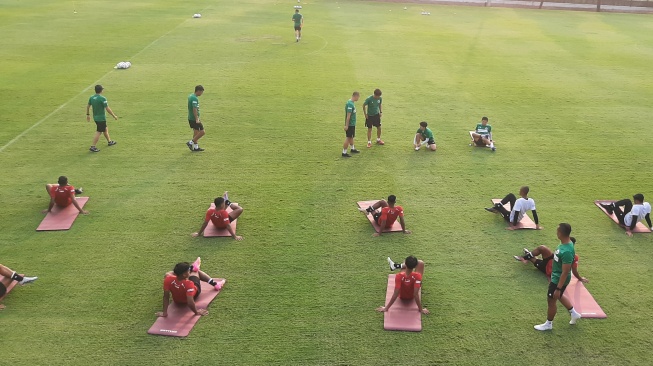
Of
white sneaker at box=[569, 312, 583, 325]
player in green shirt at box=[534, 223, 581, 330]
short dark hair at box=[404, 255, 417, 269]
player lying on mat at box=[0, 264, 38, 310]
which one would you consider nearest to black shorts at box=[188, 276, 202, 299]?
player lying on mat at box=[0, 264, 38, 310]

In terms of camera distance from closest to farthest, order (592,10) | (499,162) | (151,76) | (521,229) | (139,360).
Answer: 1. (139,360)
2. (521,229)
3. (499,162)
4. (151,76)
5. (592,10)

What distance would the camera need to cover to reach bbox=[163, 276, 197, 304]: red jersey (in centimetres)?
971

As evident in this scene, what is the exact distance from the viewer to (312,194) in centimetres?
1464

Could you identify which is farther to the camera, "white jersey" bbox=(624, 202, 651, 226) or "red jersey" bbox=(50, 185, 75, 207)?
"red jersey" bbox=(50, 185, 75, 207)

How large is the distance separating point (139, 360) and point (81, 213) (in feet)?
19.6

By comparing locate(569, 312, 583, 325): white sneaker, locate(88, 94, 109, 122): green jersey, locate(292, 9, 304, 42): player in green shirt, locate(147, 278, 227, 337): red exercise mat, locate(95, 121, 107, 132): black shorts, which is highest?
locate(292, 9, 304, 42): player in green shirt

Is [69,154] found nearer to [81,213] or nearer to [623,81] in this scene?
[81,213]

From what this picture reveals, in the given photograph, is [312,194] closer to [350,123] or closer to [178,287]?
[350,123]

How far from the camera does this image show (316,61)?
29219 millimetres

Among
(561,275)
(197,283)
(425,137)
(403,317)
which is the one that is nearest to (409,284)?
(403,317)

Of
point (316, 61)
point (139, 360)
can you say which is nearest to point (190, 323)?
point (139, 360)

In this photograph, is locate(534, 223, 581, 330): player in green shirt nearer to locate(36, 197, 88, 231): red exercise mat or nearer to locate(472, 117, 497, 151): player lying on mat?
locate(472, 117, 497, 151): player lying on mat

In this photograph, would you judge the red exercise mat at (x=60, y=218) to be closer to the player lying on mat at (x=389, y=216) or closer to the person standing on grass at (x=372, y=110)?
the player lying on mat at (x=389, y=216)

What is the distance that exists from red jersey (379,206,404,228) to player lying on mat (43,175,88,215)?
7502 millimetres
